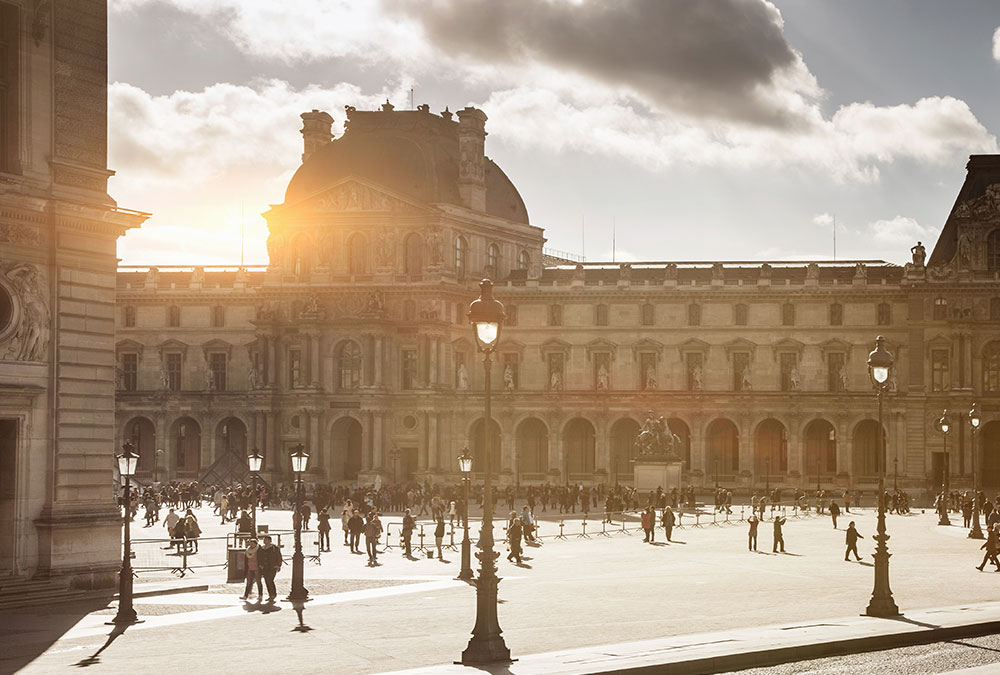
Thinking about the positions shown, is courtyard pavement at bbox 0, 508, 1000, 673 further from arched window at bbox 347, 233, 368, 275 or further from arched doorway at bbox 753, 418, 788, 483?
arched window at bbox 347, 233, 368, 275

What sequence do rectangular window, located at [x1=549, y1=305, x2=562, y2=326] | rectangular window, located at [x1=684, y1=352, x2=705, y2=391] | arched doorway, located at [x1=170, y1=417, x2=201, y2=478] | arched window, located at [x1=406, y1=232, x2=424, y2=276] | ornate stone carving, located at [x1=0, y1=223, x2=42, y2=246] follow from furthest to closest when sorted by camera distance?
arched doorway, located at [x1=170, y1=417, x2=201, y2=478], rectangular window, located at [x1=549, y1=305, x2=562, y2=326], rectangular window, located at [x1=684, y1=352, x2=705, y2=391], arched window, located at [x1=406, y1=232, x2=424, y2=276], ornate stone carving, located at [x1=0, y1=223, x2=42, y2=246]

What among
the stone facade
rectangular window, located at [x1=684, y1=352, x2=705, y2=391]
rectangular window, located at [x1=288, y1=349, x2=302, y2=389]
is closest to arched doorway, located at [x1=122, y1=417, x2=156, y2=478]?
rectangular window, located at [x1=288, y1=349, x2=302, y2=389]

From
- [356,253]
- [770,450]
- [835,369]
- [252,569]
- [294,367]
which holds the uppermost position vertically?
[356,253]

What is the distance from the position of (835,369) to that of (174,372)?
155ft

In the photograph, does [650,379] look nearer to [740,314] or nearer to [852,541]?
[740,314]

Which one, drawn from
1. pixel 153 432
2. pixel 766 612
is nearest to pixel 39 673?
pixel 766 612

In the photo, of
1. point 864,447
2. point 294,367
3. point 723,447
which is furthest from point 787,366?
point 294,367

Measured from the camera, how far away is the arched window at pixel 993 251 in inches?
3671

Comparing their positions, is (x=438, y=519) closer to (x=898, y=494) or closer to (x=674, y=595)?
(x=674, y=595)

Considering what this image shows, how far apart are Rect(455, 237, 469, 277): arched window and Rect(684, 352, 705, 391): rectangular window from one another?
655 inches

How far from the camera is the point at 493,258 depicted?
10481 cm

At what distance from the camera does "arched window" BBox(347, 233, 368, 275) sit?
3875 inches

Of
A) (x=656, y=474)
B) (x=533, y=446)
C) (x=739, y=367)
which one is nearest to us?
(x=656, y=474)

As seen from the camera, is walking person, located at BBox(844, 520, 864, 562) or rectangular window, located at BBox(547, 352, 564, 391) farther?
rectangular window, located at BBox(547, 352, 564, 391)
